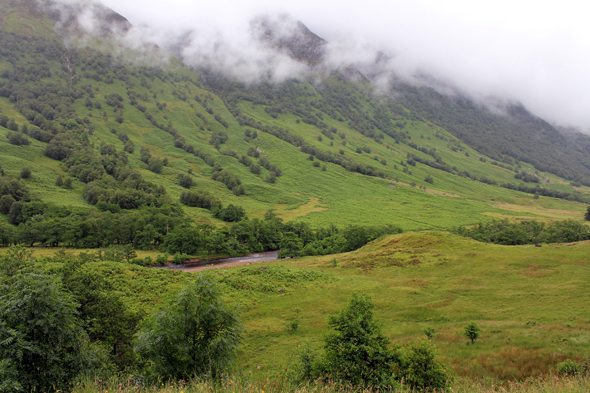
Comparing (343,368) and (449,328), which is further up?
(343,368)

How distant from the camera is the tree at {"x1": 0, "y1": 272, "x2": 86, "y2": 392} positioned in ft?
36.8

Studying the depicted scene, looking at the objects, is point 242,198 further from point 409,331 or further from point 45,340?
point 45,340

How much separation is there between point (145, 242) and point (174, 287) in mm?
55384

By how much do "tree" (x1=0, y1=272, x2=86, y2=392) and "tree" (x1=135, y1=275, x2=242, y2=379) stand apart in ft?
10.9

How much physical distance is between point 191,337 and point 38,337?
6527 mm

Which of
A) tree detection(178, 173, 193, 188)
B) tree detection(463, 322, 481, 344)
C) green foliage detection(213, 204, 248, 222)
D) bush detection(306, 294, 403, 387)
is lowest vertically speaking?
green foliage detection(213, 204, 248, 222)

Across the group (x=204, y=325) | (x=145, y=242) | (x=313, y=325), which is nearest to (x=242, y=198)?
(x=145, y=242)

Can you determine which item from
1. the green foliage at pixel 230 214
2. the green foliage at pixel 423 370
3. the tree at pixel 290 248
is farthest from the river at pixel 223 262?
the green foliage at pixel 423 370

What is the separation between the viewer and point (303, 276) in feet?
202

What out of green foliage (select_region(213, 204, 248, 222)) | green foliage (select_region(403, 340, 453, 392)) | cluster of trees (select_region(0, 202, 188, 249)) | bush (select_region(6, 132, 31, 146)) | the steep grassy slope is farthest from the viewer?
bush (select_region(6, 132, 31, 146))

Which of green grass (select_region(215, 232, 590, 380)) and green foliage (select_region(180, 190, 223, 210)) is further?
green foliage (select_region(180, 190, 223, 210))

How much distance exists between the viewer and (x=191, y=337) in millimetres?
15750

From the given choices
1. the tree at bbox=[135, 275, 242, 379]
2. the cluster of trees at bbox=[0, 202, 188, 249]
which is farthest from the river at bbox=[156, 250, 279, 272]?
the tree at bbox=[135, 275, 242, 379]

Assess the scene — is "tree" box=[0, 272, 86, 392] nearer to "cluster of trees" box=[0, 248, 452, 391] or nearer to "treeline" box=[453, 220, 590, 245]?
"cluster of trees" box=[0, 248, 452, 391]
